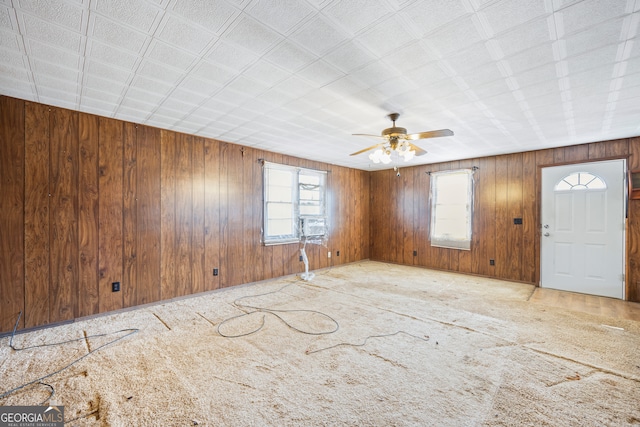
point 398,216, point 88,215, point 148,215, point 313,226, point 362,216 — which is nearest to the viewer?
point 88,215

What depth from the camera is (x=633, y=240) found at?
405 centimetres

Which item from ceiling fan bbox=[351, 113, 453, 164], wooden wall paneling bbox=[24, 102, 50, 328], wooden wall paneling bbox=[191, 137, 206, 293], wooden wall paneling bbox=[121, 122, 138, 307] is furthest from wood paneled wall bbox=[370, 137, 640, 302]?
wooden wall paneling bbox=[24, 102, 50, 328]

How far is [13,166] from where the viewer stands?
2.88 metres

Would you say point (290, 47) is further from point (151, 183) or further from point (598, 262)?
point (598, 262)

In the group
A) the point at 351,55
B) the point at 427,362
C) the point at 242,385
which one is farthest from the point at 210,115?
the point at 427,362

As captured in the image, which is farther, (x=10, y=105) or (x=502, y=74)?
(x=10, y=105)

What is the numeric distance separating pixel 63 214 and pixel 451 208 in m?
6.69

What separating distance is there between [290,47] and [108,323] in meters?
3.62

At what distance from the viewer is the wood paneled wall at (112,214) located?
2912mm

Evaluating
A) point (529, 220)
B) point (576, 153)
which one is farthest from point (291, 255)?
point (576, 153)

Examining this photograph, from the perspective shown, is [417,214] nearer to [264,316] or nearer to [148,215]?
[264,316]

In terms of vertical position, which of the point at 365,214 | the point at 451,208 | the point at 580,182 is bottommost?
the point at 365,214

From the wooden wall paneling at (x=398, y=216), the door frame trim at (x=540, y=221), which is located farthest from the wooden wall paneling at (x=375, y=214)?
the door frame trim at (x=540, y=221)

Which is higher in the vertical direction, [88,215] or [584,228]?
[88,215]
